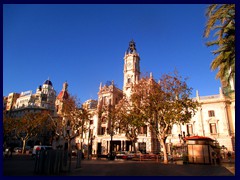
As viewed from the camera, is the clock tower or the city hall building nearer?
the city hall building

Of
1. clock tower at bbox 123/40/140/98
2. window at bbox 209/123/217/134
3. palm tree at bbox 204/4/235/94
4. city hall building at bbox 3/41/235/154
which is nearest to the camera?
palm tree at bbox 204/4/235/94

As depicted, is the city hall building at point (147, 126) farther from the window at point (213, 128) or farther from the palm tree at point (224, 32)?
the palm tree at point (224, 32)

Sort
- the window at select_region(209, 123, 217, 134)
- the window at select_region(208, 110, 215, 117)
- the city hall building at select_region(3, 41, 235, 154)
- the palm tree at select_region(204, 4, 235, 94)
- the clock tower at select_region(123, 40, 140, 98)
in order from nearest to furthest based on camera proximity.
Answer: the palm tree at select_region(204, 4, 235, 94) < the city hall building at select_region(3, 41, 235, 154) < the window at select_region(209, 123, 217, 134) < the window at select_region(208, 110, 215, 117) < the clock tower at select_region(123, 40, 140, 98)

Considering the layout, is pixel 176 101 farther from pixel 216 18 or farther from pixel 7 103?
pixel 7 103

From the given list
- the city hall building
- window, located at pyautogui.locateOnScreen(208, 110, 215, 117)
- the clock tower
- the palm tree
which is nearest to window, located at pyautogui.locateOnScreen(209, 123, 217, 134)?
the city hall building

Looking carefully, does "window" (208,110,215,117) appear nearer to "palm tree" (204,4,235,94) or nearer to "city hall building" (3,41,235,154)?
"city hall building" (3,41,235,154)

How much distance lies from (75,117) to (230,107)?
2955 cm

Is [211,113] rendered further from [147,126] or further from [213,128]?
[147,126]

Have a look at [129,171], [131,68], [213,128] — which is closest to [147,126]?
[213,128]

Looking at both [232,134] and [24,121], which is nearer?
[232,134]

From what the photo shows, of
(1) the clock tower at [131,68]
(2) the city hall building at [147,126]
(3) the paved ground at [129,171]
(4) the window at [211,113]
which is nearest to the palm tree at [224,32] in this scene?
(3) the paved ground at [129,171]

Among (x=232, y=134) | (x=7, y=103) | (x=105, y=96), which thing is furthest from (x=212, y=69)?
(x=7, y=103)

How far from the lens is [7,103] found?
83812 mm
